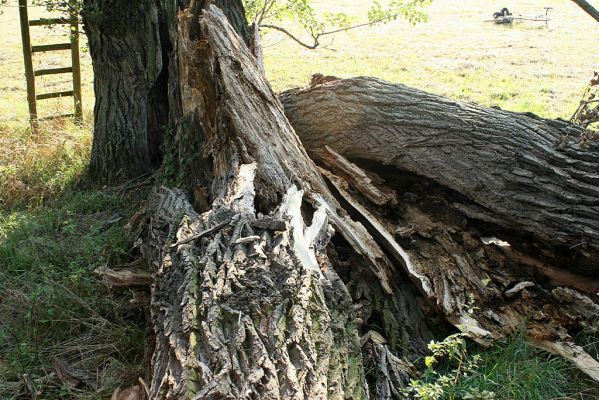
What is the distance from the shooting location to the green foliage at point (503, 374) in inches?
122

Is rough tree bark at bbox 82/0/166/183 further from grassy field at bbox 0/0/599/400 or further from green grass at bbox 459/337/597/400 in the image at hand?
green grass at bbox 459/337/597/400

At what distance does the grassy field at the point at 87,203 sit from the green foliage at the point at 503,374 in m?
0.01

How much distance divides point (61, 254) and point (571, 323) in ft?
11.5

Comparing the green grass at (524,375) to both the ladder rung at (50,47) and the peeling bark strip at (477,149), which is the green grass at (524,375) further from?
the ladder rung at (50,47)

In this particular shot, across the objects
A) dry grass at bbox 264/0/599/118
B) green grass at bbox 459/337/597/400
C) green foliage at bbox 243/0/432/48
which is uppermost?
green foliage at bbox 243/0/432/48

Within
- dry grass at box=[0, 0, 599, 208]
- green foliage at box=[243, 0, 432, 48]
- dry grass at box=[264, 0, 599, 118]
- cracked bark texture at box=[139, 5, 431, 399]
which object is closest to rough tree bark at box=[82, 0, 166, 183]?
cracked bark texture at box=[139, 5, 431, 399]

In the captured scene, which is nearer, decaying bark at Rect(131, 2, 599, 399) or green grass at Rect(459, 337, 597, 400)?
decaying bark at Rect(131, 2, 599, 399)

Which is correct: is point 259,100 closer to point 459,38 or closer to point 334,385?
point 334,385

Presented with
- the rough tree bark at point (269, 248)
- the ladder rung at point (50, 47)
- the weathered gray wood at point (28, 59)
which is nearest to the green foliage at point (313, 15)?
the rough tree bark at point (269, 248)

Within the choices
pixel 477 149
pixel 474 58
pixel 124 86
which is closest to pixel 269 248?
pixel 477 149

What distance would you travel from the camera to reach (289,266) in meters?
3.20

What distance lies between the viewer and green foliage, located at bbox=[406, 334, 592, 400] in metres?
3.09

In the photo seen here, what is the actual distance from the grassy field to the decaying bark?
0.42 metres

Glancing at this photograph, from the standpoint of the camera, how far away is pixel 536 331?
366 centimetres
